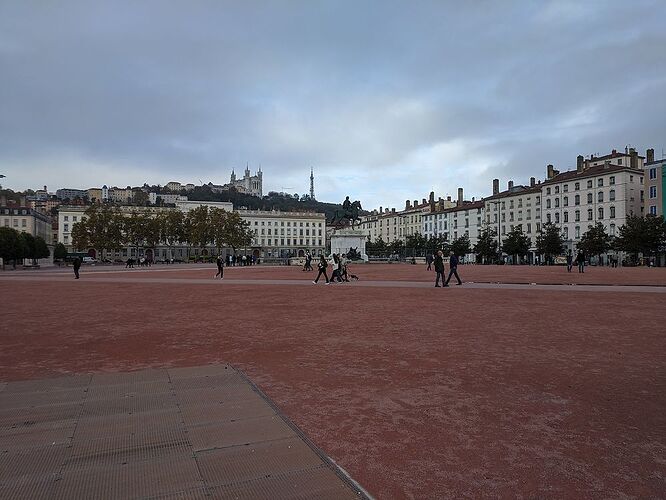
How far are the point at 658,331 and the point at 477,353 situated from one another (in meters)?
5.24

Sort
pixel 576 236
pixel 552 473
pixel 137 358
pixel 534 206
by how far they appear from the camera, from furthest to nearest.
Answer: pixel 534 206 → pixel 576 236 → pixel 137 358 → pixel 552 473

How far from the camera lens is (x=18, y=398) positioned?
19.2 ft

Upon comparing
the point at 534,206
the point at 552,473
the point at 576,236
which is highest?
the point at 534,206

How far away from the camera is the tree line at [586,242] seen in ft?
208

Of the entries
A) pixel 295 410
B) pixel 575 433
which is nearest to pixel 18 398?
pixel 295 410

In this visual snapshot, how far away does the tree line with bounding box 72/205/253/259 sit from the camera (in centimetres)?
9019

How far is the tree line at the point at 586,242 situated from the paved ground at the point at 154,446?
1643 inches

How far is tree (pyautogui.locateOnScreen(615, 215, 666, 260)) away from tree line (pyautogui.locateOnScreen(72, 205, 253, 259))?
229ft

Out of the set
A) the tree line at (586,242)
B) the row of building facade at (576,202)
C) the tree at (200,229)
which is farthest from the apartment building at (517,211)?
the tree at (200,229)

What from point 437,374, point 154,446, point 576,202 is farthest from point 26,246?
point 576,202

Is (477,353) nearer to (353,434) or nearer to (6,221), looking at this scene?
(353,434)

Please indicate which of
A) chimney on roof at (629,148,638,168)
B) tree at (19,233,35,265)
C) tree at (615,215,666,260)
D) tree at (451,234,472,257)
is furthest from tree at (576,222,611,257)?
tree at (19,233,35,265)

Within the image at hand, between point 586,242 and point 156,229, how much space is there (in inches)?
3205

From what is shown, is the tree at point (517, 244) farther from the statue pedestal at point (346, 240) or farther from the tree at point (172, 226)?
the tree at point (172, 226)
